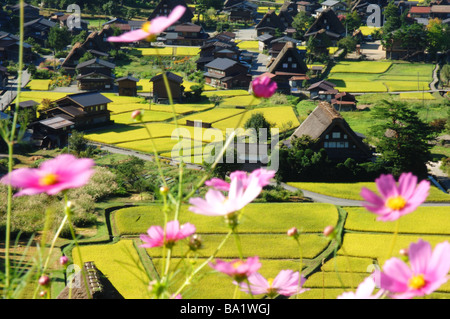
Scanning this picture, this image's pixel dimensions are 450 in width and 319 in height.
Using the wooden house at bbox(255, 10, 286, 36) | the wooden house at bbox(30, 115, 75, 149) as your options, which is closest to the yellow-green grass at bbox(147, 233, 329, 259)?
the wooden house at bbox(30, 115, 75, 149)

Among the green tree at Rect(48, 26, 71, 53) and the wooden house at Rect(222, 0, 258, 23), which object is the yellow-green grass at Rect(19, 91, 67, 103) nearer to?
the green tree at Rect(48, 26, 71, 53)

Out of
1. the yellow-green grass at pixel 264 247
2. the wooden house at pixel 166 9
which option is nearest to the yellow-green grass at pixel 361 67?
the wooden house at pixel 166 9

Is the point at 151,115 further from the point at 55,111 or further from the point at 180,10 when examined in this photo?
the point at 180,10

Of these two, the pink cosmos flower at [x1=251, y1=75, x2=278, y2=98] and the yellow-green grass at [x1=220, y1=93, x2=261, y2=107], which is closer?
the pink cosmos flower at [x1=251, y1=75, x2=278, y2=98]

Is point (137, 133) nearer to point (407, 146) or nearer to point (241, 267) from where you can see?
point (407, 146)

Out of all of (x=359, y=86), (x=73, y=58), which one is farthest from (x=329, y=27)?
(x=73, y=58)

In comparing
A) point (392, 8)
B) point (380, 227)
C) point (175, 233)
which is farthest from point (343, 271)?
point (392, 8)
